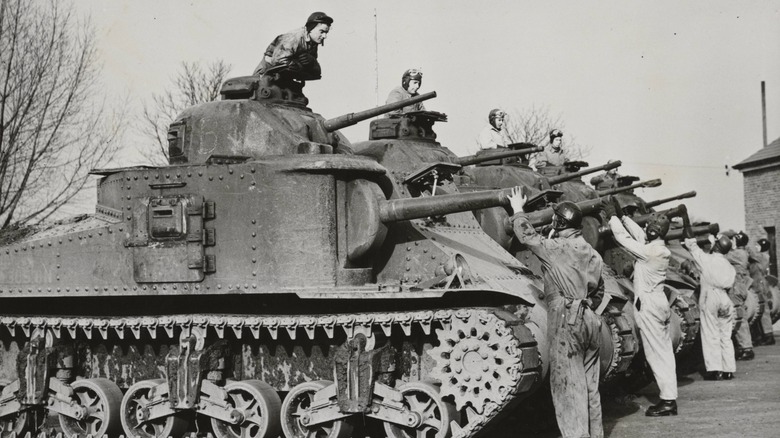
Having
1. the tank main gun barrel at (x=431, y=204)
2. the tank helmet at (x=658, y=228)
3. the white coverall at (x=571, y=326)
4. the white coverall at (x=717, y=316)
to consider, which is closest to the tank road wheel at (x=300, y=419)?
the tank main gun barrel at (x=431, y=204)

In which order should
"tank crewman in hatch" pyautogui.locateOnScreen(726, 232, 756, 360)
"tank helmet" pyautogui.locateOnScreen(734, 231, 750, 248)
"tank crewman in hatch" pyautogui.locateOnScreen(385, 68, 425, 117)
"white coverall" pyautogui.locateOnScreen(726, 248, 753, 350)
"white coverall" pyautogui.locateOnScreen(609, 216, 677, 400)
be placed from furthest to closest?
1. "tank helmet" pyautogui.locateOnScreen(734, 231, 750, 248)
2. "tank crewman in hatch" pyautogui.locateOnScreen(726, 232, 756, 360)
3. "white coverall" pyautogui.locateOnScreen(726, 248, 753, 350)
4. "tank crewman in hatch" pyautogui.locateOnScreen(385, 68, 425, 117)
5. "white coverall" pyautogui.locateOnScreen(609, 216, 677, 400)

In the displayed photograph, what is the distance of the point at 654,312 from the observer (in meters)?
13.5

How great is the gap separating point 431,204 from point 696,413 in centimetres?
516

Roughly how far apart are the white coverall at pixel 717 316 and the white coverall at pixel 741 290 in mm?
2180

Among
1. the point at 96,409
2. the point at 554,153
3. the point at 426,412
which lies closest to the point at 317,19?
the point at 426,412

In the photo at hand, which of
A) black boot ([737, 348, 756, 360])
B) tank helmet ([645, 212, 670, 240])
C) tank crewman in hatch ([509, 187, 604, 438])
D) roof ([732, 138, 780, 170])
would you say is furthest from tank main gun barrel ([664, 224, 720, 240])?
roof ([732, 138, 780, 170])

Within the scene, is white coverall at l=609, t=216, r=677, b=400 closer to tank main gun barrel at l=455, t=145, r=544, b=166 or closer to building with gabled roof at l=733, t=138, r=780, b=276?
tank main gun barrel at l=455, t=145, r=544, b=166

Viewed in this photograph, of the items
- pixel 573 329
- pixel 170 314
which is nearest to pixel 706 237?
pixel 573 329

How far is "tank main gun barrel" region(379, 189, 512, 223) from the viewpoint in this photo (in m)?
10.8

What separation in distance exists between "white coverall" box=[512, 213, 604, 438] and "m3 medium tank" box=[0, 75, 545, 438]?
0.32 meters

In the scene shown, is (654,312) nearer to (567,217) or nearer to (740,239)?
(567,217)

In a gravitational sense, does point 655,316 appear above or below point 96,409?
above

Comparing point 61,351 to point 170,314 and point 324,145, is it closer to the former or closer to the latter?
point 170,314

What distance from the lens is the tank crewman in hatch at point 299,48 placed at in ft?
39.6
